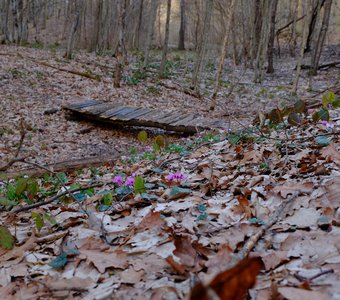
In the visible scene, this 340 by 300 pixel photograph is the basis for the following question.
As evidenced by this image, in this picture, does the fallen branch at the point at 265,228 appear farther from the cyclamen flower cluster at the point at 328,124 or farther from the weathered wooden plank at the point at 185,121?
the weathered wooden plank at the point at 185,121

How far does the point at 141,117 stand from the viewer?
848 cm

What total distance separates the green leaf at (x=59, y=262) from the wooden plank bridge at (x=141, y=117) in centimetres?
612

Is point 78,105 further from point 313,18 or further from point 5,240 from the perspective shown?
point 313,18

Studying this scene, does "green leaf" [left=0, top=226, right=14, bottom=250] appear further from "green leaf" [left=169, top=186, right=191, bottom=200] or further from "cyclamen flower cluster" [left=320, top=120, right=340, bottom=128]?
"cyclamen flower cluster" [left=320, top=120, right=340, bottom=128]

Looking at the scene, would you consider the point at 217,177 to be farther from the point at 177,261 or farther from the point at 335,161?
the point at 177,261

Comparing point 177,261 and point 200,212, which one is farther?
point 200,212

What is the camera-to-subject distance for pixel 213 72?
17.7 meters

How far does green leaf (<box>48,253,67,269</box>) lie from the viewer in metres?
1.67

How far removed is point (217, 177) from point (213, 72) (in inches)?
604

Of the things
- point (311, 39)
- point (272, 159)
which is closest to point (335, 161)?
point (272, 159)

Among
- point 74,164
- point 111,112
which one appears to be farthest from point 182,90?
point 74,164

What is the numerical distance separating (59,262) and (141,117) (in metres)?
6.92

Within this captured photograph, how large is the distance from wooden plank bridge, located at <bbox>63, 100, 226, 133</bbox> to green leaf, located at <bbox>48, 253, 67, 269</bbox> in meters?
6.12

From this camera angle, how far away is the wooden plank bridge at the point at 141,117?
26.6 ft
